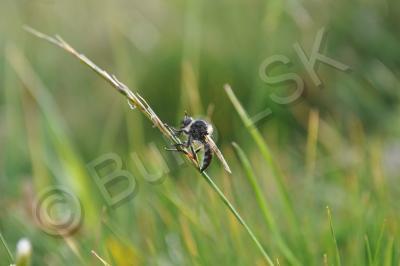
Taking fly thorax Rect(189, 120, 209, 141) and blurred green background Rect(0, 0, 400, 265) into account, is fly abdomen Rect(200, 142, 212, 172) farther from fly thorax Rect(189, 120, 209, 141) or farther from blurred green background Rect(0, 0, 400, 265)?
blurred green background Rect(0, 0, 400, 265)

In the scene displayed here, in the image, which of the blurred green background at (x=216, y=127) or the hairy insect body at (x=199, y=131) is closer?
the hairy insect body at (x=199, y=131)

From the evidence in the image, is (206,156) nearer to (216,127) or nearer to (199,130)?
(199,130)

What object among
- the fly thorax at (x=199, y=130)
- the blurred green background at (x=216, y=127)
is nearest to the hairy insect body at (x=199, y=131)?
the fly thorax at (x=199, y=130)

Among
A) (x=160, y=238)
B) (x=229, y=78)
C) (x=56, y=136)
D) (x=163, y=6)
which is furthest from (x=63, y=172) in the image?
(x=163, y=6)

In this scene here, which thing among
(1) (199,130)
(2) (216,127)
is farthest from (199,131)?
(2) (216,127)

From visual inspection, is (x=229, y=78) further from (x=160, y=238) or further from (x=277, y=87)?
(x=160, y=238)

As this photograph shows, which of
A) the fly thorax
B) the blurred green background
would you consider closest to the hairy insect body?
the fly thorax

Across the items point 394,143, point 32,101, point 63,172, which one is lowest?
point 394,143

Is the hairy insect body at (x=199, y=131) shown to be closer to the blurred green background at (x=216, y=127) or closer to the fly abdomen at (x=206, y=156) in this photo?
the fly abdomen at (x=206, y=156)
